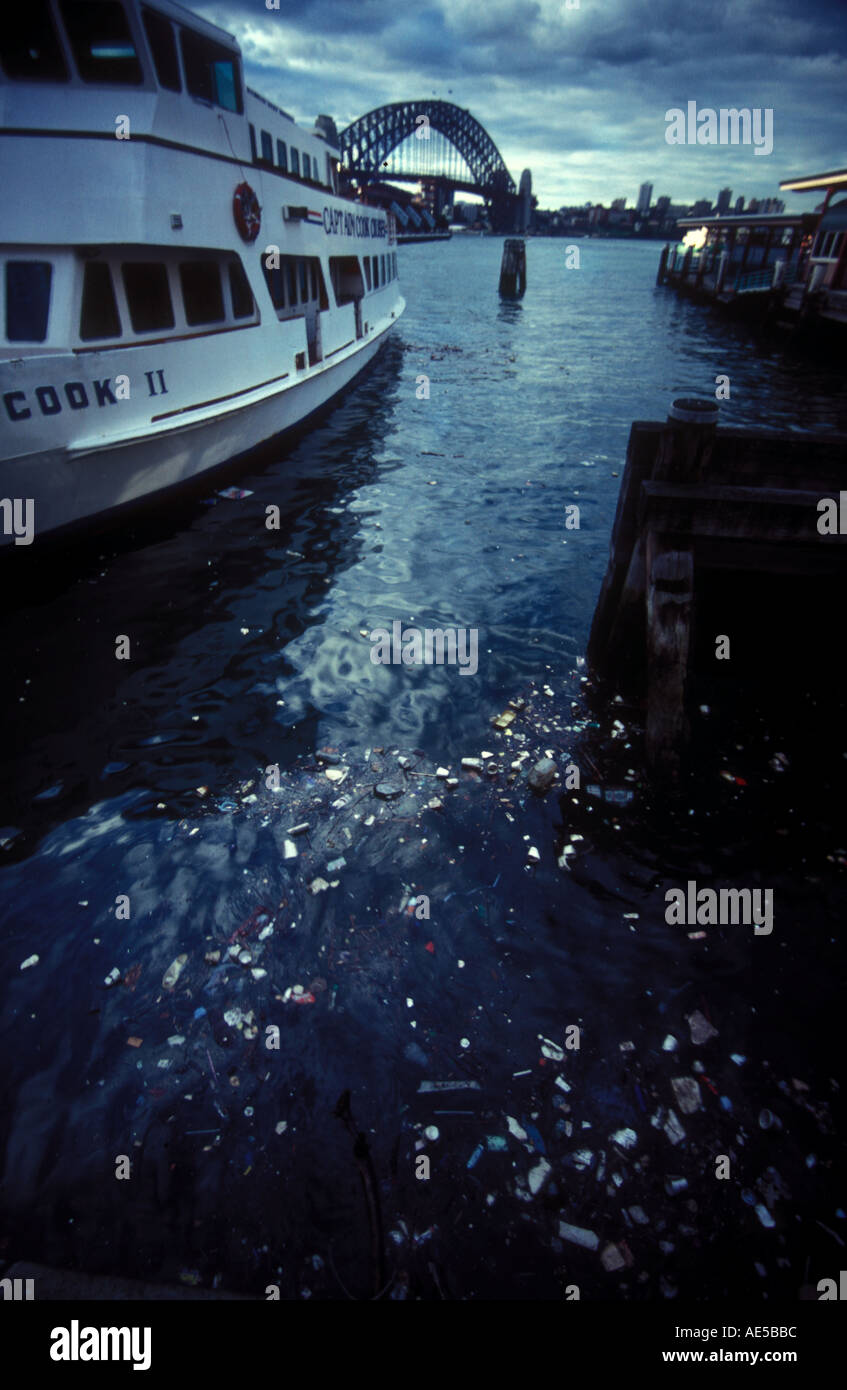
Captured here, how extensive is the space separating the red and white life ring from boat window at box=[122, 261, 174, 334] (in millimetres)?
1992

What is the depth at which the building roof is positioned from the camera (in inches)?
961

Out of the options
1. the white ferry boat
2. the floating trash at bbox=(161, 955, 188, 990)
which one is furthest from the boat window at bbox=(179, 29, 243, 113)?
the floating trash at bbox=(161, 955, 188, 990)

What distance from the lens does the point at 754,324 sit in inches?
1409

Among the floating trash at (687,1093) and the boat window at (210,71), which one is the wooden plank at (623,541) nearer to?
the floating trash at (687,1093)

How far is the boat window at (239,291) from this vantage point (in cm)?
1070

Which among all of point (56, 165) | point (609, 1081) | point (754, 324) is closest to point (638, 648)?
point (609, 1081)

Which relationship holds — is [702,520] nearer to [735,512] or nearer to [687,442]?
[735,512]

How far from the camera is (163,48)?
829 cm

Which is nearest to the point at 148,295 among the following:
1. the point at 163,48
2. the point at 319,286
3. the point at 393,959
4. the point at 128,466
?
the point at 128,466

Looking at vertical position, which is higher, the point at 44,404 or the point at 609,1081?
the point at 44,404

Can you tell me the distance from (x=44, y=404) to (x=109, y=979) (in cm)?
621

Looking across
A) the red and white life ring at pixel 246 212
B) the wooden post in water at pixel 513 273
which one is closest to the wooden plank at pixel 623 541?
the red and white life ring at pixel 246 212
